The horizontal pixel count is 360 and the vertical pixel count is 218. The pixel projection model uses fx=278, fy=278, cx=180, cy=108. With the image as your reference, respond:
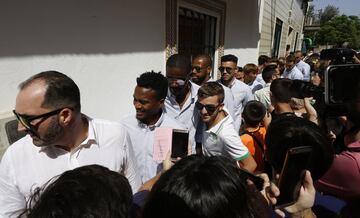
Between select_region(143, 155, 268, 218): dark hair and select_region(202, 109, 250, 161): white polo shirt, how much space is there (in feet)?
3.17

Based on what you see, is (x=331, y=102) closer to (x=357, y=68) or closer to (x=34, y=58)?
(x=357, y=68)

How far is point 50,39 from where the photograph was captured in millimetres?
2131

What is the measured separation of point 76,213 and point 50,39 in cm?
179

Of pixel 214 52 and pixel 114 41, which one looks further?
pixel 214 52

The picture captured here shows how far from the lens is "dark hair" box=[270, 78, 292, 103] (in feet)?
7.56

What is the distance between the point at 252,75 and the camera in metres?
4.34

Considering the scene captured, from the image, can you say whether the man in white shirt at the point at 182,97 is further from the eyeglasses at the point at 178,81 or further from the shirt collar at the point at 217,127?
the shirt collar at the point at 217,127

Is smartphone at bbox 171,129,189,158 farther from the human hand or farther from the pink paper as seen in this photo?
the human hand

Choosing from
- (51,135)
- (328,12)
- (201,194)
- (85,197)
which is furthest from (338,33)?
(85,197)

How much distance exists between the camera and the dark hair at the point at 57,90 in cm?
124

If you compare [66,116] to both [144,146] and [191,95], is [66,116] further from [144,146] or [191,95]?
[191,95]

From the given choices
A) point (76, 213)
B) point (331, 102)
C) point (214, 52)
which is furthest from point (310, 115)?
point (214, 52)

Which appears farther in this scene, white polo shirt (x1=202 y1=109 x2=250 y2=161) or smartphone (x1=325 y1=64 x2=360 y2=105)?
white polo shirt (x1=202 y1=109 x2=250 y2=161)

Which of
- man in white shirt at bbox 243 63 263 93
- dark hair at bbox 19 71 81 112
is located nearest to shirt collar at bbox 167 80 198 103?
dark hair at bbox 19 71 81 112
